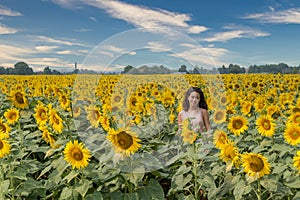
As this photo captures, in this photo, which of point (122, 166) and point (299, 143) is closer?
point (122, 166)

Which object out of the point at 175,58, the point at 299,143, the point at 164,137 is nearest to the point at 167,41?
the point at 175,58

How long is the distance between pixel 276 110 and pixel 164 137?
5.41 ft

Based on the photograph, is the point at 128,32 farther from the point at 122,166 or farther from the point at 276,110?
the point at 276,110

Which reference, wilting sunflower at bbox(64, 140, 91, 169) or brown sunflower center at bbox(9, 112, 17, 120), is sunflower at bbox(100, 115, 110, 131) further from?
brown sunflower center at bbox(9, 112, 17, 120)

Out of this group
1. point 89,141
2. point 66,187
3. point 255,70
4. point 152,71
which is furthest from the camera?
point 255,70

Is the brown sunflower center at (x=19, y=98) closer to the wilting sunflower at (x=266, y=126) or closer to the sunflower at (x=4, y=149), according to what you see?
the sunflower at (x=4, y=149)

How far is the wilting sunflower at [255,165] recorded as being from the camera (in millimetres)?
2896

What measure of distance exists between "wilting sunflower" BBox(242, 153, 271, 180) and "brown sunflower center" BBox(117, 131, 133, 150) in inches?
31.4

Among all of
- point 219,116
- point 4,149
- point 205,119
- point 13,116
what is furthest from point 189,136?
point 219,116

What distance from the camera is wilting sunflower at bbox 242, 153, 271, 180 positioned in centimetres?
290

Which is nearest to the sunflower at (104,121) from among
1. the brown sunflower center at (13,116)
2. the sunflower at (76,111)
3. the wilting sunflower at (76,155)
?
the wilting sunflower at (76,155)

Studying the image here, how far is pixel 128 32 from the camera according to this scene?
401 centimetres

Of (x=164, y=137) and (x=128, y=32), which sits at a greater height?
(x=128, y=32)

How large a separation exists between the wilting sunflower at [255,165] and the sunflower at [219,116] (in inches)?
94.5
